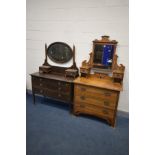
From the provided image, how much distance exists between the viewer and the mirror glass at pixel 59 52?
117 inches

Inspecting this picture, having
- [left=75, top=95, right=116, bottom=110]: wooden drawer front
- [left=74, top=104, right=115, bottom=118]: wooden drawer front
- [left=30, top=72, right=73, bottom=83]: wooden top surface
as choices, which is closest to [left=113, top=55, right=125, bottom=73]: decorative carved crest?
[left=75, top=95, right=116, bottom=110]: wooden drawer front

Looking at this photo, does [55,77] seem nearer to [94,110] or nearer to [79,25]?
[94,110]

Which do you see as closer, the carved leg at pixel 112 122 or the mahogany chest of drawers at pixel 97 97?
the mahogany chest of drawers at pixel 97 97

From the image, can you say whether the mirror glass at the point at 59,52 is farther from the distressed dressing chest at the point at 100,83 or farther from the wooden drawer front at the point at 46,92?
the wooden drawer front at the point at 46,92

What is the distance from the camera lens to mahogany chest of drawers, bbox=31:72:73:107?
8.92 ft

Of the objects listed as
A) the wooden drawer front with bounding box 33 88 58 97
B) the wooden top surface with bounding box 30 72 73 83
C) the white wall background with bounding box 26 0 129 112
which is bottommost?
the wooden drawer front with bounding box 33 88 58 97

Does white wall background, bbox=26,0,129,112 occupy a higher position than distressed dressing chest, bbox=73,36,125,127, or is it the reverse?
white wall background, bbox=26,0,129,112

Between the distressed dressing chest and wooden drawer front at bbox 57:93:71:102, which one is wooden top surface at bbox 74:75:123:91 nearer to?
the distressed dressing chest

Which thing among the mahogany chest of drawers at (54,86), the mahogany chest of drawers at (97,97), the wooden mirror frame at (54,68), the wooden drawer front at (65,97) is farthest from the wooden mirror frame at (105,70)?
the wooden drawer front at (65,97)

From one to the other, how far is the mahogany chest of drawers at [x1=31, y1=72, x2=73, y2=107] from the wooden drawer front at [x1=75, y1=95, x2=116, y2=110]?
23 centimetres

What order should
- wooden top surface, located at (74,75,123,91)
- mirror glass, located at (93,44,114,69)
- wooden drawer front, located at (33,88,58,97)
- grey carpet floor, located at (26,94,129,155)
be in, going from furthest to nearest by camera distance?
1. wooden drawer front, located at (33,88,58,97)
2. mirror glass, located at (93,44,114,69)
3. wooden top surface, located at (74,75,123,91)
4. grey carpet floor, located at (26,94,129,155)

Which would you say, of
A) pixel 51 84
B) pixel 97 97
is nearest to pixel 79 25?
pixel 51 84

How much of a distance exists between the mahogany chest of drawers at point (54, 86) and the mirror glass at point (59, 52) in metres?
0.39
